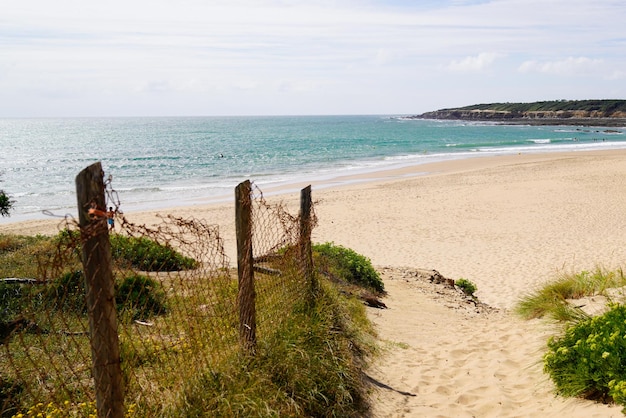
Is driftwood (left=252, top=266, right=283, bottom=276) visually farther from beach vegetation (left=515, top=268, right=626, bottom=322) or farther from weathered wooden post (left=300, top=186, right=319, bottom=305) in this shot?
beach vegetation (left=515, top=268, right=626, bottom=322)

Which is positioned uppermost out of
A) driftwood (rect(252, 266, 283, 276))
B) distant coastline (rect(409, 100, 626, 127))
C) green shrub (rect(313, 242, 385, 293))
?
distant coastline (rect(409, 100, 626, 127))

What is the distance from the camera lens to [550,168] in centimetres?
3412

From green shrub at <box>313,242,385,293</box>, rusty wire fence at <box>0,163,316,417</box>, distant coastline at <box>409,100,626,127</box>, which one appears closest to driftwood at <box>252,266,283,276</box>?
rusty wire fence at <box>0,163,316,417</box>

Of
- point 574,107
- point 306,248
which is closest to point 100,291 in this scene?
point 306,248

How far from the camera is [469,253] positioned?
1431 cm

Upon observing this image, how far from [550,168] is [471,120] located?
372 feet

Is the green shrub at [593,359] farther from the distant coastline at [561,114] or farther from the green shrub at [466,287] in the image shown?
the distant coastline at [561,114]

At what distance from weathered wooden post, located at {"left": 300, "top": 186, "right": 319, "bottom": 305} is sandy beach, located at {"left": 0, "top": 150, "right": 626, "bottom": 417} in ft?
3.48

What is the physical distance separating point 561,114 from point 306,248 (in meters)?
127

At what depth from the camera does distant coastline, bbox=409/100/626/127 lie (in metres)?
106

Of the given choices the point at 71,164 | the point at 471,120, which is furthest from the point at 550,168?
the point at 471,120

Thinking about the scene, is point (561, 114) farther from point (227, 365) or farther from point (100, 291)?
point (100, 291)

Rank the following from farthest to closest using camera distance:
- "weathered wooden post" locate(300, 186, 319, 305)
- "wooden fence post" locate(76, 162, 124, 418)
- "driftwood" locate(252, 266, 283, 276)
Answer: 1. "driftwood" locate(252, 266, 283, 276)
2. "weathered wooden post" locate(300, 186, 319, 305)
3. "wooden fence post" locate(76, 162, 124, 418)

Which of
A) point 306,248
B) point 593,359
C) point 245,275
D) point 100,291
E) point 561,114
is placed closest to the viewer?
point 100,291
